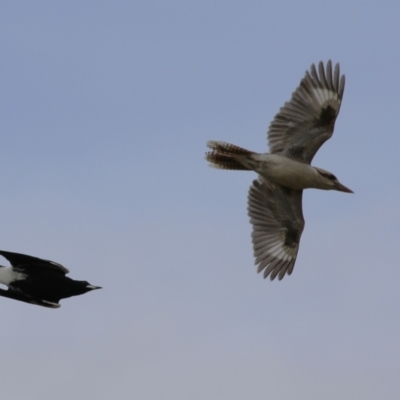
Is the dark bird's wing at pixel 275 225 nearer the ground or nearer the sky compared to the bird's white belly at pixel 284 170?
nearer the ground

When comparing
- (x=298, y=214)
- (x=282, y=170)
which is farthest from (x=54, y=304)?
(x=298, y=214)

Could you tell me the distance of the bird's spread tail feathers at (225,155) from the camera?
11289mm

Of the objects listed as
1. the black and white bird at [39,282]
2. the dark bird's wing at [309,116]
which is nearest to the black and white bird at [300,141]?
the dark bird's wing at [309,116]

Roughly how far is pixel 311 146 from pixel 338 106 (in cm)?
53

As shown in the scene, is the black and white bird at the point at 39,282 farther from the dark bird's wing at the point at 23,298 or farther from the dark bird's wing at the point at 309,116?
the dark bird's wing at the point at 309,116

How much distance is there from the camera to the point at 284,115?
1141 centimetres

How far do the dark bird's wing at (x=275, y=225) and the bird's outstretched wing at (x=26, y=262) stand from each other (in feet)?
15.3

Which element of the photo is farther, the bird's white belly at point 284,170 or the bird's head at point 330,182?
the bird's head at point 330,182

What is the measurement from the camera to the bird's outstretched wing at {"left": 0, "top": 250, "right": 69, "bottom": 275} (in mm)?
7551

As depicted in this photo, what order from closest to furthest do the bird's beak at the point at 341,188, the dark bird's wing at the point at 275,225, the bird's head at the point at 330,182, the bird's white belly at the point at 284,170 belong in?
the bird's white belly at the point at 284,170 → the bird's head at the point at 330,182 → the bird's beak at the point at 341,188 → the dark bird's wing at the point at 275,225

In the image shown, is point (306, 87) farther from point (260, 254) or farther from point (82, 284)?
point (82, 284)

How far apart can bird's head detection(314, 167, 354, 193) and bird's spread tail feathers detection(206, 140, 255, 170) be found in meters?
0.86

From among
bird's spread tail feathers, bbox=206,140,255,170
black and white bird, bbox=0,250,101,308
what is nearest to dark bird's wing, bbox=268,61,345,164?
bird's spread tail feathers, bbox=206,140,255,170

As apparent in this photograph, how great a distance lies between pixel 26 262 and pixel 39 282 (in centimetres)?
18
